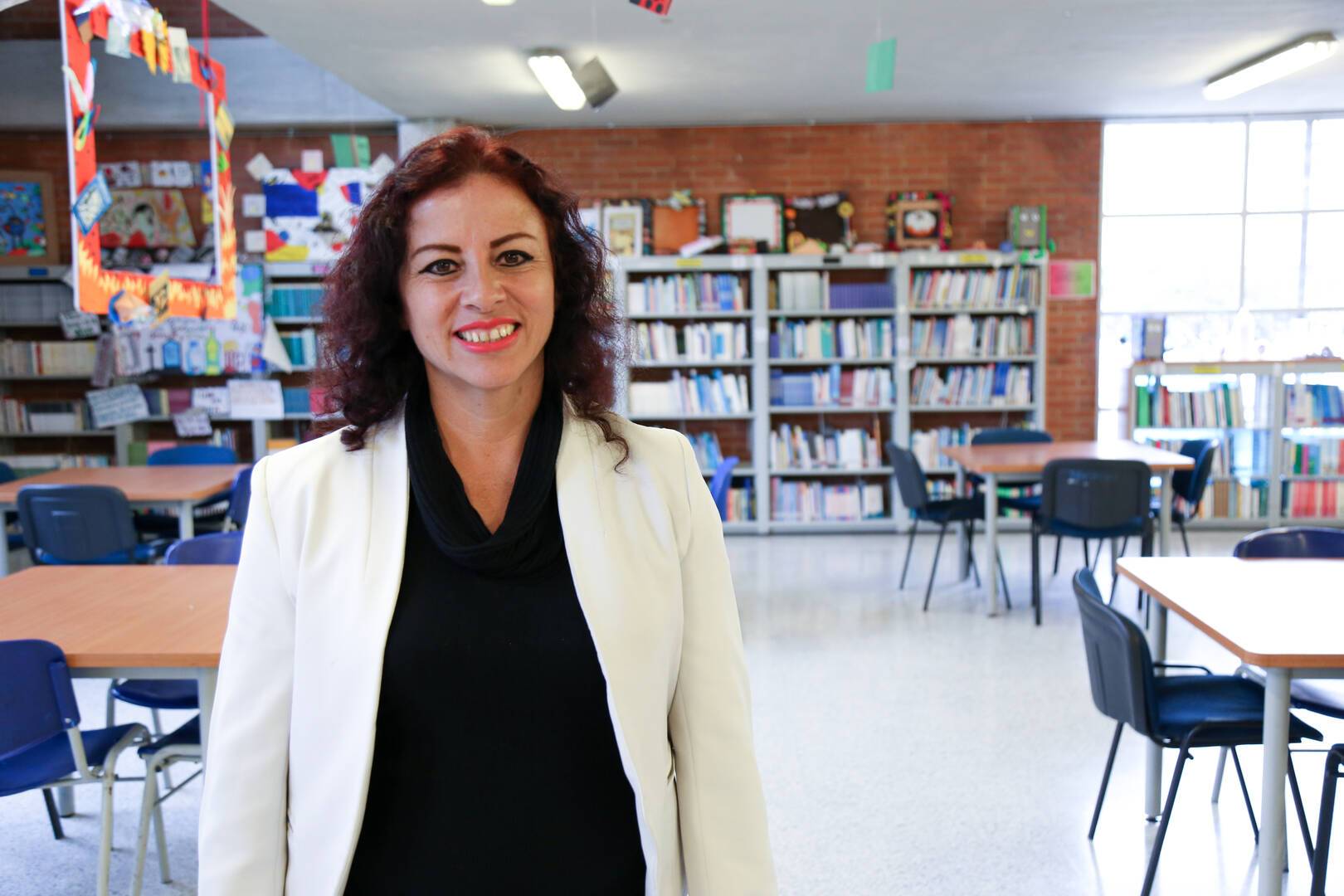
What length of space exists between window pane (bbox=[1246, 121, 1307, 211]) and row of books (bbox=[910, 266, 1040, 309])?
1.95 metres

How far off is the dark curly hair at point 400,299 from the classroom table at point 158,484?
399 cm

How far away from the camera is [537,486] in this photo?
129cm

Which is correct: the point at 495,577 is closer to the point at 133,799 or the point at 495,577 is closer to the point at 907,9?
the point at 133,799

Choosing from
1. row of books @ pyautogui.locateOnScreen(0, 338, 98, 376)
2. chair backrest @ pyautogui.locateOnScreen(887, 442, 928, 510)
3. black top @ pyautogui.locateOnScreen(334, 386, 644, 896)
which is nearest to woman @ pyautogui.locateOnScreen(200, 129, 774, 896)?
black top @ pyautogui.locateOnScreen(334, 386, 644, 896)

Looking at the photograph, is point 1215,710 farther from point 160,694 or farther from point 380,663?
point 160,694

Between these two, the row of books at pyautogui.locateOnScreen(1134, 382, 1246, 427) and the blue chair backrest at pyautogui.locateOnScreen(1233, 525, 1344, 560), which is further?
the row of books at pyautogui.locateOnScreen(1134, 382, 1246, 427)

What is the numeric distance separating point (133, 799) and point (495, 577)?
2843 mm

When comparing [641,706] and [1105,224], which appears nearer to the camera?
[641,706]

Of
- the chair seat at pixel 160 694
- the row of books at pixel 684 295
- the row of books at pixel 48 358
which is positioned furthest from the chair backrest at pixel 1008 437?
the row of books at pixel 48 358

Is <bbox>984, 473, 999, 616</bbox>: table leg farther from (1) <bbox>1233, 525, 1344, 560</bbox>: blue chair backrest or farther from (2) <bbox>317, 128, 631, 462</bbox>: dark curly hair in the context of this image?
(2) <bbox>317, 128, 631, 462</bbox>: dark curly hair

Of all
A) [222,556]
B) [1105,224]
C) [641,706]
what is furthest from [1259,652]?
[1105,224]

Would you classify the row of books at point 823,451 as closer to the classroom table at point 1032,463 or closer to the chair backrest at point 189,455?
the classroom table at point 1032,463

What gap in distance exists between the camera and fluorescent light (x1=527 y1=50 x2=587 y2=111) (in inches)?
233

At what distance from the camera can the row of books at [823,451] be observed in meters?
8.17
